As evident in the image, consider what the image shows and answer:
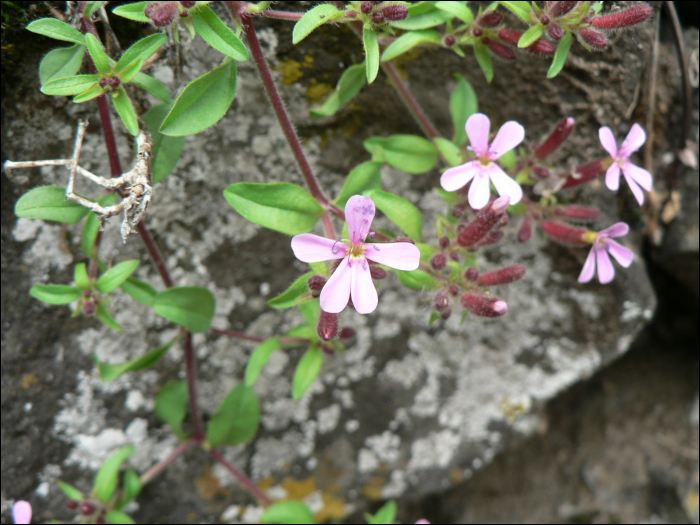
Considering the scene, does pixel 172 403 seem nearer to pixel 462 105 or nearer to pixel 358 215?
pixel 358 215

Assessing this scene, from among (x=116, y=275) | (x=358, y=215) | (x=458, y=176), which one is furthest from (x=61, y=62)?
(x=458, y=176)

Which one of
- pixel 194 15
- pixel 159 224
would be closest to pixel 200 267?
pixel 159 224

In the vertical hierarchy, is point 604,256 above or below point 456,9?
below

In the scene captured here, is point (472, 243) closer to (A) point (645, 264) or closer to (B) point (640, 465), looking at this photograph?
(A) point (645, 264)

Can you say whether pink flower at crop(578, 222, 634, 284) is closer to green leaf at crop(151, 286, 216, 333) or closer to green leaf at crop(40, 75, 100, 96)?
green leaf at crop(151, 286, 216, 333)

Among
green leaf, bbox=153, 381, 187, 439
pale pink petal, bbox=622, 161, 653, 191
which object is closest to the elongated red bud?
pale pink petal, bbox=622, 161, 653, 191
